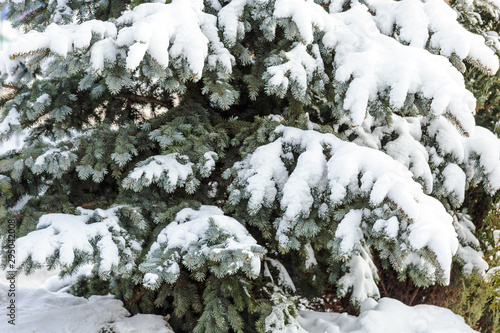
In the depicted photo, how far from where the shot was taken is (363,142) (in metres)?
2.97

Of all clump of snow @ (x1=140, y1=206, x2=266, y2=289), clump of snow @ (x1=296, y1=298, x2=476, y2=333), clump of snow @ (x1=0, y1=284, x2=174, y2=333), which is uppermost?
clump of snow @ (x1=140, y1=206, x2=266, y2=289)

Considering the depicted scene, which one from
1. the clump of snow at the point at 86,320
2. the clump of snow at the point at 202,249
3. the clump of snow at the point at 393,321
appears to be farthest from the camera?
the clump of snow at the point at 86,320

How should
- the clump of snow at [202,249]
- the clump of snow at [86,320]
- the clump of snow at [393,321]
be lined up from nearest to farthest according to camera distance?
the clump of snow at [202,249], the clump of snow at [393,321], the clump of snow at [86,320]

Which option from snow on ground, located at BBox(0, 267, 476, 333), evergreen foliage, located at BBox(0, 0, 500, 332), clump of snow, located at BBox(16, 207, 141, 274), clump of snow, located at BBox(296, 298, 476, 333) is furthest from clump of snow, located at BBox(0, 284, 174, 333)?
clump of snow, located at BBox(296, 298, 476, 333)

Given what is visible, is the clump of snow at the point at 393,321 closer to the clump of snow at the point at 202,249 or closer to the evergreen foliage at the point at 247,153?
Answer: the evergreen foliage at the point at 247,153

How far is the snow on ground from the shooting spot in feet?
8.23

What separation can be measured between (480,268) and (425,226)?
1974 millimetres

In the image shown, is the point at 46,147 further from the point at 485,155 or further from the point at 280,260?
the point at 485,155

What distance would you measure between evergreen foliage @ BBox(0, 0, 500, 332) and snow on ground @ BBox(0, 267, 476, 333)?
0.48 ft

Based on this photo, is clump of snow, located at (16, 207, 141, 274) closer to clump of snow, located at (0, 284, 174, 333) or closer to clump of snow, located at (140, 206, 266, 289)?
clump of snow, located at (140, 206, 266, 289)

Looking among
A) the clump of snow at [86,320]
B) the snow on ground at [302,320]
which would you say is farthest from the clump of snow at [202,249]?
the clump of snow at [86,320]

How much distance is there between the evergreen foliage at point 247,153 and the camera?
195cm

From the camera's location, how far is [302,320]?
2957 millimetres

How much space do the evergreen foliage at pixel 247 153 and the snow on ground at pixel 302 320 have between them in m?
0.14
